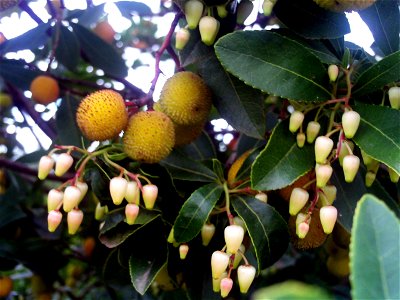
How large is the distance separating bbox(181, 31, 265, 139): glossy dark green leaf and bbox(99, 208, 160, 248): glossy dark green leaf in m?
0.20

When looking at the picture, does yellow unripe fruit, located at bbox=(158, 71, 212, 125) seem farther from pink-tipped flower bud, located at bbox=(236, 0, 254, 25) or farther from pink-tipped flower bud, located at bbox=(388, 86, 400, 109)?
pink-tipped flower bud, located at bbox=(388, 86, 400, 109)

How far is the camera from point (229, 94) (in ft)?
3.29

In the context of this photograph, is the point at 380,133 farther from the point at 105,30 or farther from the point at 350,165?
the point at 105,30

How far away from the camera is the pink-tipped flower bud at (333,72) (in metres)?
0.91

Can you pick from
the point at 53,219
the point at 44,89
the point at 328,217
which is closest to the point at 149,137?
the point at 53,219

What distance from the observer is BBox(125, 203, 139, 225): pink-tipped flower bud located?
0.89 metres

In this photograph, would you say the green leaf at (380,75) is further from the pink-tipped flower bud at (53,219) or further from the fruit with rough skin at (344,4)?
Answer: the pink-tipped flower bud at (53,219)

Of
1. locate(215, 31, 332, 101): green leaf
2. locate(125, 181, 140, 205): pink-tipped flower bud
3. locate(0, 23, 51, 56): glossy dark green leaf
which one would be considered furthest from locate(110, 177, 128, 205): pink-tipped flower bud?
locate(0, 23, 51, 56): glossy dark green leaf

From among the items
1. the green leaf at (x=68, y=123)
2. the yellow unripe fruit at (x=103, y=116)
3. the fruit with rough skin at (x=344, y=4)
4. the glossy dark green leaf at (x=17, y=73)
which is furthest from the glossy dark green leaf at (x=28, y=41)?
the fruit with rough skin at (x=344, y=4)

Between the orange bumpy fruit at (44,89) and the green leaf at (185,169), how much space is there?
1.83 feet

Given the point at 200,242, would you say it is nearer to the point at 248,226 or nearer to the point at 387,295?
the point at 248,226

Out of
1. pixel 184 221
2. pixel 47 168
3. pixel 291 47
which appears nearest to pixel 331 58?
pixel 291 47

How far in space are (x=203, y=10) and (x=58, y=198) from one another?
38cm

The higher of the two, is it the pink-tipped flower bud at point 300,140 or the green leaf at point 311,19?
the green leaf at point 311,19
